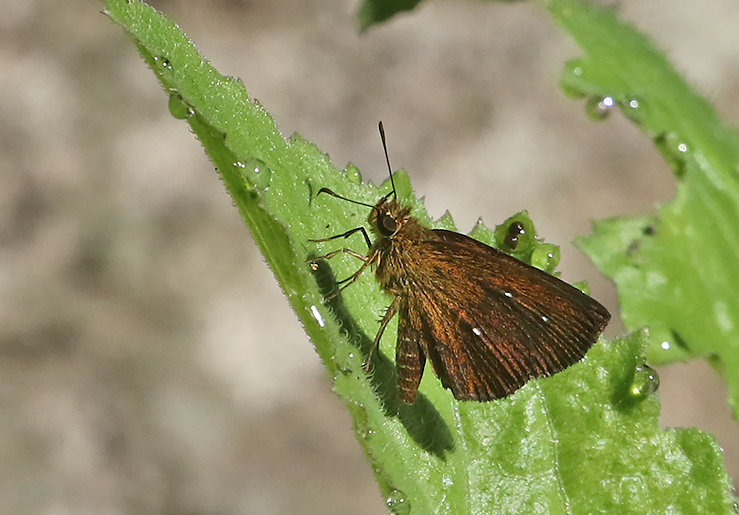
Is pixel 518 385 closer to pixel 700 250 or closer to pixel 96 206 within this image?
pixel 700 250

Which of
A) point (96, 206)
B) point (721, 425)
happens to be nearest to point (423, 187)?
point (96, 206)

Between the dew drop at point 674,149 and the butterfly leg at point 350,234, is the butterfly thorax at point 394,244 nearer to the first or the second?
the butterfly leg at point 350,234

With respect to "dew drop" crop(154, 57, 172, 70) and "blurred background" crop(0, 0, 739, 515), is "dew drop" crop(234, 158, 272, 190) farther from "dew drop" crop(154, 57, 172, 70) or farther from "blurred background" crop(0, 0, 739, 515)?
"blurred background" crop(0, 0, 739, 515)

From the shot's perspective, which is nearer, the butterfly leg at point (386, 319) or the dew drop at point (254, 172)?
the dew drop at point (254, 172)

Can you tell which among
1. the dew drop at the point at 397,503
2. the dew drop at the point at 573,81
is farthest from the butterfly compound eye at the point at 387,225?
the dew drop at the point at 573,81

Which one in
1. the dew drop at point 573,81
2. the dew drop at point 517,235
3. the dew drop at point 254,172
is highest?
the dew drop at point 573,81

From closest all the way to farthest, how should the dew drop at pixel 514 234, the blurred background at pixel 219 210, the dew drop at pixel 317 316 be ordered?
the dew drop at pixel 317 316 → the dew drop at pixel 514 234 → the blurred background at pixel 219 210

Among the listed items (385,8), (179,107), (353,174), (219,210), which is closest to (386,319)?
(353,174)
